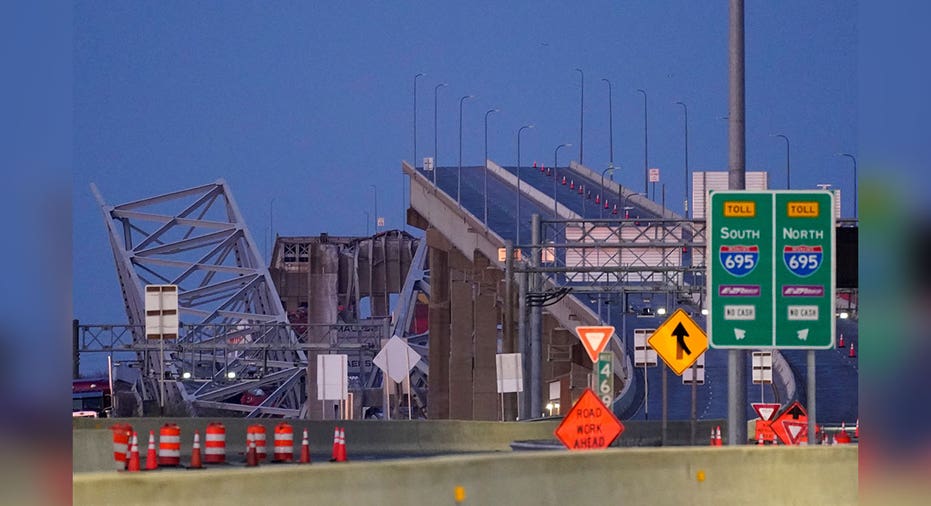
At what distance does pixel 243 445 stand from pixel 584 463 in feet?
49.2

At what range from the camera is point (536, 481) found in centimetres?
1518

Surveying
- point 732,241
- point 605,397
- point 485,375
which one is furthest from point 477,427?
point 485,375

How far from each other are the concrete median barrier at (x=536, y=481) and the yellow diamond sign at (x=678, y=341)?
526cm

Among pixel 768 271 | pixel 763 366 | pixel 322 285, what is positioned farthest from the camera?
pixel 322 285

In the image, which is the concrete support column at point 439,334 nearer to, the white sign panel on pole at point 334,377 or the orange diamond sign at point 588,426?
the white sign panel on pole at point 334,377

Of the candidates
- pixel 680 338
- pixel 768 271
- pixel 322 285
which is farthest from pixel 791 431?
pixel 322 285

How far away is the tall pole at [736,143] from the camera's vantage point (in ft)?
65.6

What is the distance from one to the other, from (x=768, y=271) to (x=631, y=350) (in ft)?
219

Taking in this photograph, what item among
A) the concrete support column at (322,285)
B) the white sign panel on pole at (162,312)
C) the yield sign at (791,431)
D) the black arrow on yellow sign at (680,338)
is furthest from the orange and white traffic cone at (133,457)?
the concrete support column at (322,285)

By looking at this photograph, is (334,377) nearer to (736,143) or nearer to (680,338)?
(680,338)

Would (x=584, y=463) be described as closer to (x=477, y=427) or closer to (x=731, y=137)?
(x=731, y=137)

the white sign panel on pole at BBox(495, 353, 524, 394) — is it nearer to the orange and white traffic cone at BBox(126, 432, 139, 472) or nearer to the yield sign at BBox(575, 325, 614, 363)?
the yield sign at BBox(575, 325, 614, 363)

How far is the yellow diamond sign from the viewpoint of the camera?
2406 cm

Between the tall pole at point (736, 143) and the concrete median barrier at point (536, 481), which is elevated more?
the tall pole at point (736, 143)
